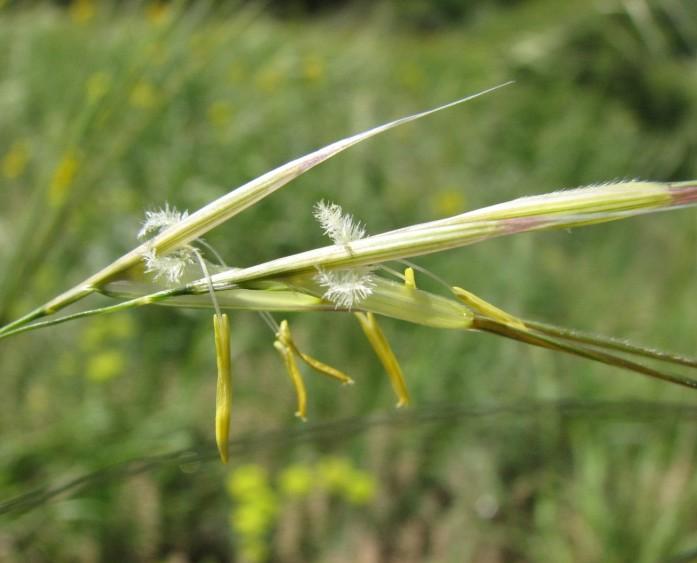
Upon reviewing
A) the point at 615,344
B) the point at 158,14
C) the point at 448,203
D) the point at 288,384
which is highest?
the point at 158,14

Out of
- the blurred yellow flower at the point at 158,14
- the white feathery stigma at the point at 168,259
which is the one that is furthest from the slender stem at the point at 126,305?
the blurred yellow flower at the point at 158,14

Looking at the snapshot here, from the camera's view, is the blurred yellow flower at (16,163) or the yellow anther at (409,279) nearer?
the yellow anther at (409,279)

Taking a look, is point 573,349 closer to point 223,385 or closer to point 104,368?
point 223,385

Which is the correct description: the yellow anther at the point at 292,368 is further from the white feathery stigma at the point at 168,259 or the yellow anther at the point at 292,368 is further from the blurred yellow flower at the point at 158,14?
the blurred yellow flower at the point at 158,14

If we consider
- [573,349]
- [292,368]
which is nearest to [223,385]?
[292,368]

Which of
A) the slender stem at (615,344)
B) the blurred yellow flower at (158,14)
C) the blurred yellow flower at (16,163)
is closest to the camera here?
the slender stem at (615,344)

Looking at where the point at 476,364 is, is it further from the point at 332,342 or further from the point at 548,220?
the point at 548,220

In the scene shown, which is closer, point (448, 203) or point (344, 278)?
point (344, 278)

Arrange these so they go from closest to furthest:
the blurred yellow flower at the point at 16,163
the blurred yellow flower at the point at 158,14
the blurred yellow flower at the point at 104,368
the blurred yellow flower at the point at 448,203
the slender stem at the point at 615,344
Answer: the slender stem at the point at 615,344
the blurred yellow flower at the point at 158,14
the blurred yellow flower at the point at 104,368
the blurred yellow flower at the point at 16,163
the blurred yellow flower at the point at 448,203
